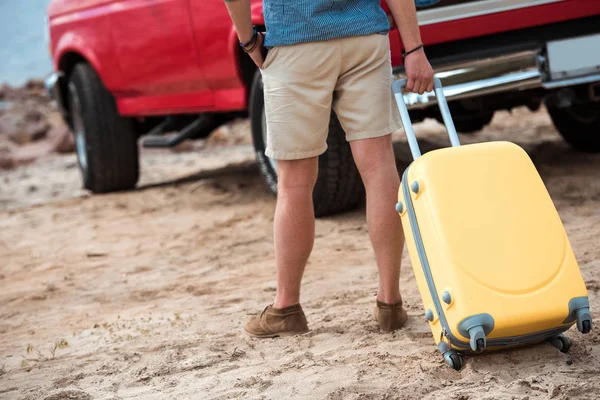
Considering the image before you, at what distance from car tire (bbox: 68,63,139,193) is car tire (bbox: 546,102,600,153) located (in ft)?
8.97

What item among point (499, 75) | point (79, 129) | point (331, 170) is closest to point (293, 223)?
point (331, 170)

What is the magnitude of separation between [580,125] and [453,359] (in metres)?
3.45

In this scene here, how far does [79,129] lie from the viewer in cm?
618

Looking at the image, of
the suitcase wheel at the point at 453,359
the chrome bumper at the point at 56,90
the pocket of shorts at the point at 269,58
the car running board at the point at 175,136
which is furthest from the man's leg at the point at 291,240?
the chrome bumper at the point at 56,90

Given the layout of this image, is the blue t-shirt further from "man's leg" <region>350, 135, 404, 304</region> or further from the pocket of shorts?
"man's leg" <region>350, 135, 404, 304</region>

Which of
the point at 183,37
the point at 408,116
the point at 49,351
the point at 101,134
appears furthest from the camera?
the point at 101,134

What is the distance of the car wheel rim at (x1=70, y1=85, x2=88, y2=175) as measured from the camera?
19.5 feet

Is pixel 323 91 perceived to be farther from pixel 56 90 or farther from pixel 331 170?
pixel 56 90

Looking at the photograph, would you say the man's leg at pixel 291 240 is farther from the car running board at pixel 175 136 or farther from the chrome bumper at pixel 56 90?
the chrome bumper at pixel 56 90

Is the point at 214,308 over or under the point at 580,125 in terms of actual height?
over

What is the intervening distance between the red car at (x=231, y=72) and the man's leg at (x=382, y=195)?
0.87m

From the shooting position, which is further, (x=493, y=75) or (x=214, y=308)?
(x=493, y=75)

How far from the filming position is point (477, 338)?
2082 mm

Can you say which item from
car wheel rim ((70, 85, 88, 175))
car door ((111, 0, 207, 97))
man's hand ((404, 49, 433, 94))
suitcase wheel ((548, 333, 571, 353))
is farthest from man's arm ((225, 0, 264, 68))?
car wheel rim ((70, 85, 88, 175))
